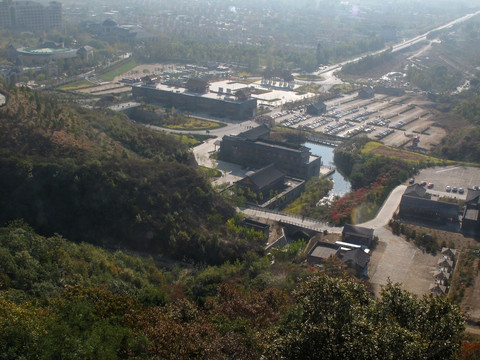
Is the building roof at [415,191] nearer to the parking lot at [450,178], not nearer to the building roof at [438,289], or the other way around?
the parking lot at [450,178]

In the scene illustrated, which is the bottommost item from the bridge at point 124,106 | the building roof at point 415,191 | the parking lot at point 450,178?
the bridge at point 124,106

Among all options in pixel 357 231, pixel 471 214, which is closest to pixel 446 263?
pixel 357 231

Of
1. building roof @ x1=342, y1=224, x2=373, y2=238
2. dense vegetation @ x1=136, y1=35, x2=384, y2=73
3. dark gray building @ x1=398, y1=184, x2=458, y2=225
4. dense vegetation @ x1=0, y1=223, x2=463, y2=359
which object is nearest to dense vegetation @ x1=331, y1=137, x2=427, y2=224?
dark gray building @ x1=398, y1=184, x2=458, y2=225

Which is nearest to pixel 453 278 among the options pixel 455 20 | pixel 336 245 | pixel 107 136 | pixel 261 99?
pixel 336 245

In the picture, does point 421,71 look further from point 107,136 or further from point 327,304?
point 327,304

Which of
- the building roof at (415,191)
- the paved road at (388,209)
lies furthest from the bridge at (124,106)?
the building roof at (415,191)

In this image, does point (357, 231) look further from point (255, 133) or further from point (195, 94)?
point (195, 94)

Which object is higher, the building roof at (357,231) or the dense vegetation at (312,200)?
the building roof at (357,231)
